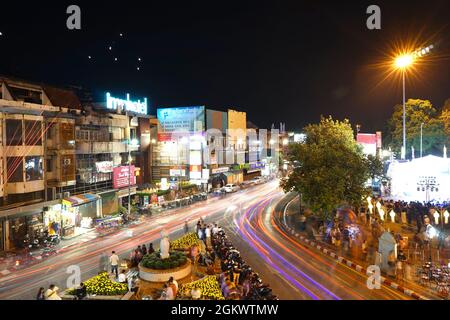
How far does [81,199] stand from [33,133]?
711 cm

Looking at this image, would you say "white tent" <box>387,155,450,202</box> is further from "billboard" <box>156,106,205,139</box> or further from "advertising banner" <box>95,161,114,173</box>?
"billboard" <box>156,106,205,139</box>

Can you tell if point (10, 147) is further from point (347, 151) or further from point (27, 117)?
point (347, 151)

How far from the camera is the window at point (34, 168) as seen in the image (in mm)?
25703

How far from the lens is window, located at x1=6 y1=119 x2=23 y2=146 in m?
24.2

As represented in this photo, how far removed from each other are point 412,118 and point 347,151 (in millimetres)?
32674

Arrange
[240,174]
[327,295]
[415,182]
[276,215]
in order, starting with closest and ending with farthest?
[327,295] → [415,182] → [276,215] → [240,174]

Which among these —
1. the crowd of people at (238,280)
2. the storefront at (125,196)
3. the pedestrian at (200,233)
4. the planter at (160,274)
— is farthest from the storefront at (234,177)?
the planter at (160,274)

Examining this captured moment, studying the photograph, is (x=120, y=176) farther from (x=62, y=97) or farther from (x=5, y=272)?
(x=5, y=272)

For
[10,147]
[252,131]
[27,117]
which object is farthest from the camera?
[252,131]

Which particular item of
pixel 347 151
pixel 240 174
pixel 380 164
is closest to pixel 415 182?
pixel 380 164

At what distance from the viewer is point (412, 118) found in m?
53.3

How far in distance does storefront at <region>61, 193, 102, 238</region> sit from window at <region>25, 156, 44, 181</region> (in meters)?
3.04

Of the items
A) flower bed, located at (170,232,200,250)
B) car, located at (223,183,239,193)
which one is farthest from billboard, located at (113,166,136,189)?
car, located at (223,183,239,193)

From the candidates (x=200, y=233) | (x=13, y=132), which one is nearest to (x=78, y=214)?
(x=13, y=132)
